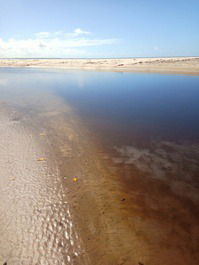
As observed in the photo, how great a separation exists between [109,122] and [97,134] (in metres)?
2.61

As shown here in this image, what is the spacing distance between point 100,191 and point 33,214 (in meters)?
2.62

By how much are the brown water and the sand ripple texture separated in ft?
0.10

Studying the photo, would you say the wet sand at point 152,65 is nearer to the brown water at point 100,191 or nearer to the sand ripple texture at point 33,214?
the brown water at point 100,191

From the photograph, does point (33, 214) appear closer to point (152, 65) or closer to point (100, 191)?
point (100, 191)

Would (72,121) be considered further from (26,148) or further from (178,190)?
(178,190)

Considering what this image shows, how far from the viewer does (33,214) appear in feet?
20.5

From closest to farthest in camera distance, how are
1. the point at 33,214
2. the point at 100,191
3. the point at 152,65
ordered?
the point at 33,214 < the point at 100,191 < the point at 152,65

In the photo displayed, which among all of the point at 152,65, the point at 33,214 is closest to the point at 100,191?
the point at 33,214

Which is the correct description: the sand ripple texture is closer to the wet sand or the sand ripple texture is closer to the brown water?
the brown water

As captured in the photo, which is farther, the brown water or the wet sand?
the wet sand

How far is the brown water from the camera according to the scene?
17.0ft

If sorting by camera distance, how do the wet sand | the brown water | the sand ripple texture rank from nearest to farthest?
the sand ripple texture
the brown water
the wet sand

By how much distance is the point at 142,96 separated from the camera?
24.1 metres

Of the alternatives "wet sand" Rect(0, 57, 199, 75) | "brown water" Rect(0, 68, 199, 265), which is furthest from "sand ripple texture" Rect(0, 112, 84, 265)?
"wet sand" Rect(0, 57, 199, 75)
